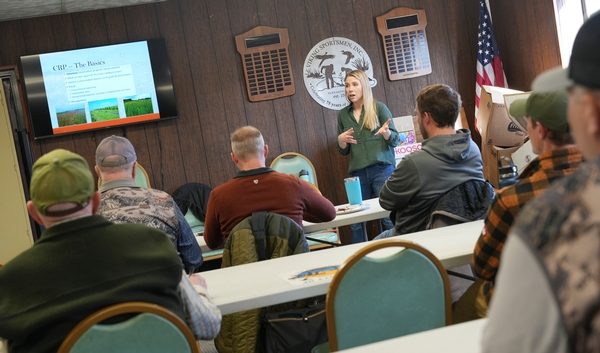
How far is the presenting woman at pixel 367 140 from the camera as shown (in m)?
5.13

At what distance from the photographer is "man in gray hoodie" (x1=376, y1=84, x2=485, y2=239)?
2.85 m

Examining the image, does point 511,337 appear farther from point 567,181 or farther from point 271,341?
point 271,341

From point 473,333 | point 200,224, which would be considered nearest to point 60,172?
point 473,333

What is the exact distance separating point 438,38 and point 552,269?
237 inches

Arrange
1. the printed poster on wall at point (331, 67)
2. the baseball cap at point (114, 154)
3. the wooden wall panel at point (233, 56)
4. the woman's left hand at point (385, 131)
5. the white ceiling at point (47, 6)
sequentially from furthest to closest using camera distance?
the printed poster on wall at point (331, 67), the wooden wall panel at point (233, 56), the white ceiling at point (47, 6), the woman's left hand at point (385, 131), the baseball cap at point (114, 154)

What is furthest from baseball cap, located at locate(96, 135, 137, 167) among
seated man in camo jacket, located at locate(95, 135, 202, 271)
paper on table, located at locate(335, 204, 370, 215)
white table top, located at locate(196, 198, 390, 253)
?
paper on table, located at locate(335, 204, 370, 215)

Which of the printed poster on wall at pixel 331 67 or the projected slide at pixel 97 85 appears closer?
the projected slide at pixel 97 85

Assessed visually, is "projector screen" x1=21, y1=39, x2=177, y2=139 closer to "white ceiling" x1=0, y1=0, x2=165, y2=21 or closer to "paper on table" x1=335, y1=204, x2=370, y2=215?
"white ceiling" x1=0, y1=0, x2=165, y2=21

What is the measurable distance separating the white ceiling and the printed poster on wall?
5.08ft

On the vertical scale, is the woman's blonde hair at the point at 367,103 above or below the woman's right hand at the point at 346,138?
above

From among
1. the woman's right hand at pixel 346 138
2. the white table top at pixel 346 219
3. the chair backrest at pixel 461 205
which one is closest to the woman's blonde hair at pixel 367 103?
the woman's right hand at pixel 346 138

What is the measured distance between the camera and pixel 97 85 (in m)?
5.54

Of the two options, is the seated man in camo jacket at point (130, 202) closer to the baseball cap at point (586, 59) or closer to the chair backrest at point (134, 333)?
the chair backrest at point (134, 333)

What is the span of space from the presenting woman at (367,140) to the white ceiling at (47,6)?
2.00 metres
